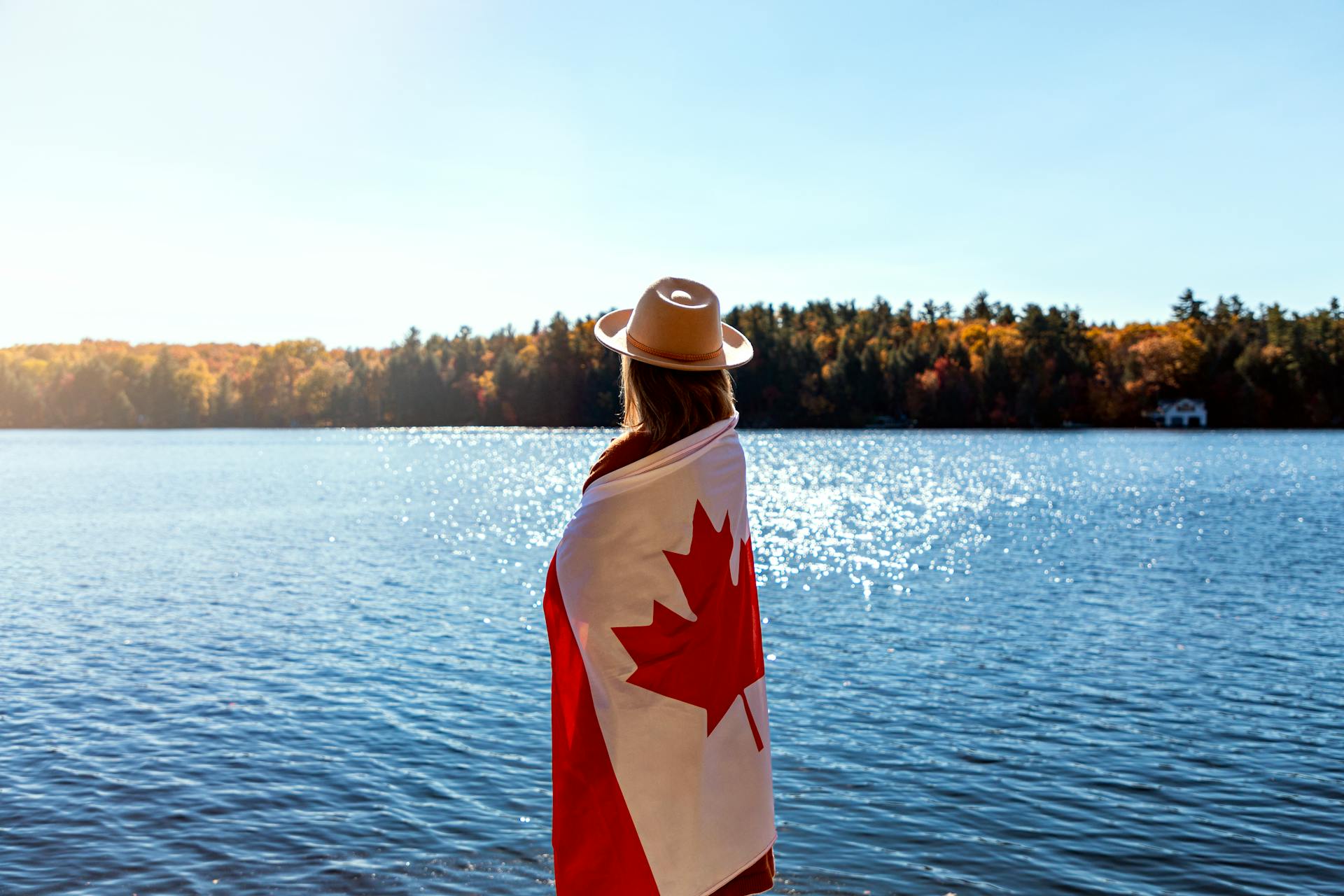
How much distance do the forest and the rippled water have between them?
78.6m

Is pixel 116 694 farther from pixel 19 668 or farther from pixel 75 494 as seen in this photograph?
pixel 75 494

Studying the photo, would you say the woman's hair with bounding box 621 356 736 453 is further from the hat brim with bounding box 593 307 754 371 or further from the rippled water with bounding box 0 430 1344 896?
the rippled water with bounding box 0 430 1344 896

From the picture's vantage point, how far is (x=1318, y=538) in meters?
29.1

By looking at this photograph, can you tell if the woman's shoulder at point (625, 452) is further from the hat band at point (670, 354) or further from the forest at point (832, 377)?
the forest at point (832, 377)

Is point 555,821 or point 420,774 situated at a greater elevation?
point 555,821

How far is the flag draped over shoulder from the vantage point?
317cm

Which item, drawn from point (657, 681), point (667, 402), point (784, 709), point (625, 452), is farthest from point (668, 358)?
point (784, 709)

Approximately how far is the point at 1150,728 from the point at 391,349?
15901 cm

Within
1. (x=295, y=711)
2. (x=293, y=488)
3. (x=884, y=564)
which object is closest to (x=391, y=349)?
(x=293, y=488)

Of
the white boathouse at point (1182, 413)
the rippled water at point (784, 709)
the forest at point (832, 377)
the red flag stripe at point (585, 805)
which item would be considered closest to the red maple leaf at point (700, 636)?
the red flag stripe at point (585, 805)

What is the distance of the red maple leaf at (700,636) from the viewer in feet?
10.6

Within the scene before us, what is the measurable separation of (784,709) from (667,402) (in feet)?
32.5

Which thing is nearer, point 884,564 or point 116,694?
point 116,694

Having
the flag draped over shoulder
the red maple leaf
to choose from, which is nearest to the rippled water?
the flag draped over shoulder
